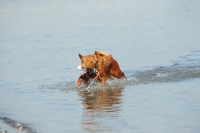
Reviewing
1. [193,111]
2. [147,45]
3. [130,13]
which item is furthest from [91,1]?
[193,111]

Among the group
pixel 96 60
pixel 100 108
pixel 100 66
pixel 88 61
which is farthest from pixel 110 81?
pixel 100 108

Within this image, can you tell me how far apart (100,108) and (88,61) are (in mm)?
2151

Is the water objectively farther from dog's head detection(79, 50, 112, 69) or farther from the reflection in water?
dog's head detection(79, 50, 112, 69)

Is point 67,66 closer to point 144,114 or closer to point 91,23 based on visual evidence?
point 144,114

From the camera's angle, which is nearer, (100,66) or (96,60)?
(96,60)

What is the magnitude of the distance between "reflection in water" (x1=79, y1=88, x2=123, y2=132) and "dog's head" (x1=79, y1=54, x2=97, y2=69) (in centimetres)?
72

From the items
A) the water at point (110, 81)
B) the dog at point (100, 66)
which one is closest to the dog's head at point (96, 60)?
the dog at point (100, 66)

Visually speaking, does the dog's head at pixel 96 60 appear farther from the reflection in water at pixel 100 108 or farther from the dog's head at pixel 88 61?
the reflection in water at pixel 100 108

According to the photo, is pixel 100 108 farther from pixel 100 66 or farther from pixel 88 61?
pixel 100 66

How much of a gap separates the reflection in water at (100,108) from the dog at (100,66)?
0.38 meters

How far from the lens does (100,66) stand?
1673 centimetres

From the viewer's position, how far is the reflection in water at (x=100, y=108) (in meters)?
12.8

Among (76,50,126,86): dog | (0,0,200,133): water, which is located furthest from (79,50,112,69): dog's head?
(0,0,200,133): water

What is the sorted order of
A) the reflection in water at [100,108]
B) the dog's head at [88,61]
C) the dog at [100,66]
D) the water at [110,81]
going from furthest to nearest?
the dog at [100,66] → the dog's head at [88,61] → the water at [110,81] → the reflection in water at [100,108]
